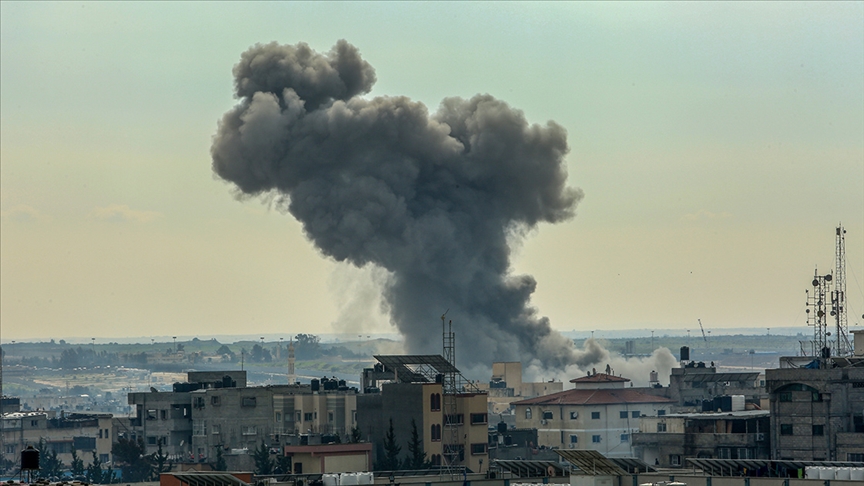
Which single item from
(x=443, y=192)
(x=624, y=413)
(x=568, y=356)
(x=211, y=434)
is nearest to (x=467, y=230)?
(x=443, y=192)

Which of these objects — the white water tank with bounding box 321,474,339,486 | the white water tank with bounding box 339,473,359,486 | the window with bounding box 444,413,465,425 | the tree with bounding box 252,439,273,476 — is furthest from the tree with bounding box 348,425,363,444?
the white water tank with bounding box 339,473,359,486

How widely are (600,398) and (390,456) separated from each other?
3213 centimetres

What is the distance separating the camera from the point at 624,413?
4811 inches

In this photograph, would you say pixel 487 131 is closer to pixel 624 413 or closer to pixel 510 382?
pixel 510 382

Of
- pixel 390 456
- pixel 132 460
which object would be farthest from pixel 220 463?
pixel 132 460

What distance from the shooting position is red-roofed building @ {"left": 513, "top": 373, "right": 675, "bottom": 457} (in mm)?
121000

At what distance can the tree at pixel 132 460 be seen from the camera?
4087 inches

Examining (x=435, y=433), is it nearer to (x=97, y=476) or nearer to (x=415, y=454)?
(x=415, y=454)

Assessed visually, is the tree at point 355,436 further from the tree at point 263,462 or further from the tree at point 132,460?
the tree at point 132,460

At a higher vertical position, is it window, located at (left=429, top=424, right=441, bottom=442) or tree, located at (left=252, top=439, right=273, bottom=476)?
window, located at (left=429, top=424, right=441, bottom=442)

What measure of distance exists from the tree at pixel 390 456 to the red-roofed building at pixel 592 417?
2645cm

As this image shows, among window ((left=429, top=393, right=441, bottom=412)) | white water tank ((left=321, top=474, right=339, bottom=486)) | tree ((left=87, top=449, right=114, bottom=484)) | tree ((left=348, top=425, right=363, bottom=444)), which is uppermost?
window ((left=429, top=393, right=441, bottom=412))

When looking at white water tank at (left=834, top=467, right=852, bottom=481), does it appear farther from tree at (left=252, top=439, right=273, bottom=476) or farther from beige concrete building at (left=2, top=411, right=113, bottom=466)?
beige concrete building at (left=2, top=411, right=113, bottom=466)

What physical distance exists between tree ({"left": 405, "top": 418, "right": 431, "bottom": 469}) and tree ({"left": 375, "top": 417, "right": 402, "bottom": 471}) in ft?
2.22
